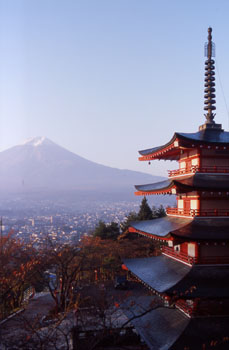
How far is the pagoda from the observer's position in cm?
1001

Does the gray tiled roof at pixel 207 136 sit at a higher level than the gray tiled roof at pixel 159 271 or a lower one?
higher

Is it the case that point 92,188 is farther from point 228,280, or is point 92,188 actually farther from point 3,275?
point 228,280

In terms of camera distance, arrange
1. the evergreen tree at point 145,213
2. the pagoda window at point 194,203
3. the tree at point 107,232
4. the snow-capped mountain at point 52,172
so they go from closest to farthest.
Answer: the pagoda window at point 194,203
the tree at point 107,232
the evergreen tree at point 145,213
the snow-capped mountain at point 52,172

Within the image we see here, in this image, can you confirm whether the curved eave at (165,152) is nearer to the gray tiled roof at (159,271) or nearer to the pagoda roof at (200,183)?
the pagoda roof at (200,183)

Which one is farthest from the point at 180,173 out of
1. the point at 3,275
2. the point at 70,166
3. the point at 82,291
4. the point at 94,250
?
the point at 70,166

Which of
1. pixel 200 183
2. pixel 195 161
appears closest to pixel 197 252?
pixel 200 183

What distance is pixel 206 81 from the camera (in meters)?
13.2

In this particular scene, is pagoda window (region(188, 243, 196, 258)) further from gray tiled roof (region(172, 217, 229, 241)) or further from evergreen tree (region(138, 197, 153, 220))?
evergreen tree (region(138, 197, 153, 220))

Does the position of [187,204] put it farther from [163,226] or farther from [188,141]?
[188,141]

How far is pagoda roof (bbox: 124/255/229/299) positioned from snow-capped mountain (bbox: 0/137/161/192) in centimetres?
9689

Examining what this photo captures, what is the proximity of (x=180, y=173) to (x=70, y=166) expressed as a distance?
430 feet

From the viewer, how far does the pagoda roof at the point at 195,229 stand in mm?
10453

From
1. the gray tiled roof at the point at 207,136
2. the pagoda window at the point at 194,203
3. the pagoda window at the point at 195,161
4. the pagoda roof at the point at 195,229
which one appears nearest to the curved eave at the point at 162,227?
the pagoda roof at the point at 195,229

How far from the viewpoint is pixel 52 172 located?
→ 132m
